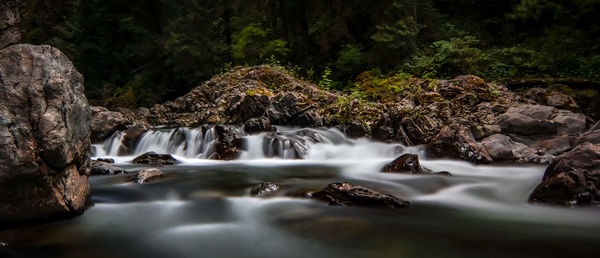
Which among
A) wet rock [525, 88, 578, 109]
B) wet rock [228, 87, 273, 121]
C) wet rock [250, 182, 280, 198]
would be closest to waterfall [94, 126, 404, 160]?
wet rock [228, 87, 273, 121]

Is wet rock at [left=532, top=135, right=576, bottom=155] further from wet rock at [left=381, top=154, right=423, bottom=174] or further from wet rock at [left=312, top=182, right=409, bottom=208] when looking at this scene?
wet rock at [left=312, top=182, right=409, bottom=208]

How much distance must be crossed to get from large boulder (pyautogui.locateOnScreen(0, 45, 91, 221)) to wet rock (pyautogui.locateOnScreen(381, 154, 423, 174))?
18.3ft

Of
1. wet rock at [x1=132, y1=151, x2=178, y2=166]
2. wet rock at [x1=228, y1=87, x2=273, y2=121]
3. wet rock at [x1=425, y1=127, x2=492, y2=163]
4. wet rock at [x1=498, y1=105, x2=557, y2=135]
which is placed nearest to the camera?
wet rock at [x1=425, y1=127, x2=492, y2=163]

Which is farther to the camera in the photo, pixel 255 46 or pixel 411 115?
pixel 255 46

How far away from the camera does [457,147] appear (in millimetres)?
8641

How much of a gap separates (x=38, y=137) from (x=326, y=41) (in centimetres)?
1546

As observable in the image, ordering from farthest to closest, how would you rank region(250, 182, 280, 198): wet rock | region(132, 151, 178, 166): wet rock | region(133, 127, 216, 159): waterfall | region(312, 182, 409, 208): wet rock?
region(133, 127, 216, 159): waterfall
region(132, 151, 178, 166): wet rock
region(250, 182, 280, 198): wet rock
region(312, 182, 409, 208): wet rock

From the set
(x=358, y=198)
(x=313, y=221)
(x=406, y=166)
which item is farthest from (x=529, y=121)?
(x=313, y=221)

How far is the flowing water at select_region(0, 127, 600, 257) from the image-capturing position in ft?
12.7

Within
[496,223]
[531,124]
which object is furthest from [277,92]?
[496,223]

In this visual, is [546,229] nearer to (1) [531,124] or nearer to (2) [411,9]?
(1) [531,124]

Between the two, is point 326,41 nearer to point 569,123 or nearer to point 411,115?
point 411,115

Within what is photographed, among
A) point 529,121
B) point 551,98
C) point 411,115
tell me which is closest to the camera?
point 529,121

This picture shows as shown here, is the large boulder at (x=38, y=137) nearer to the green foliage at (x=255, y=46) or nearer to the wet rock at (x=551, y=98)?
the wet rock at (x=551, y=98)
